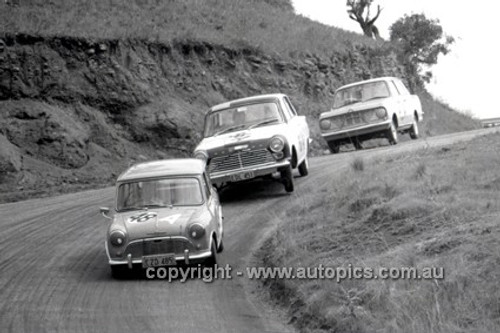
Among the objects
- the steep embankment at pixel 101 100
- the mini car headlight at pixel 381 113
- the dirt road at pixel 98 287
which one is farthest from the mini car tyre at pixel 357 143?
the dirt road at pixel 98 287

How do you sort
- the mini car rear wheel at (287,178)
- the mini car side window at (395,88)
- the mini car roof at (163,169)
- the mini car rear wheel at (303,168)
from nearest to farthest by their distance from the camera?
the mini car roof at (163,169), the mini car rear wheel at (287,178), the mini car rear wheel at (303,168), the mini car side window at (395,88)

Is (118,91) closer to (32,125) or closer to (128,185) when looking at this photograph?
(32,125)

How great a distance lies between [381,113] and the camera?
78.4ft

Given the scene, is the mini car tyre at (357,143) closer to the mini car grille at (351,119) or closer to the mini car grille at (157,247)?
the mini car grille at (351,119)

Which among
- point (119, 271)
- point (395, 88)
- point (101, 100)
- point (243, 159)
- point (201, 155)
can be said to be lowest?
point (119, 271)

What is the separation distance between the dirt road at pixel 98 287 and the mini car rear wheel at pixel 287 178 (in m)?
0.16

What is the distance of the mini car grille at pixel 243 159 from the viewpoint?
16516 mm

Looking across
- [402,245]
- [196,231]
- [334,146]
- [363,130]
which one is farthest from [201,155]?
[334,146]

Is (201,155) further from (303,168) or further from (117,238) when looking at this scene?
(117,238)

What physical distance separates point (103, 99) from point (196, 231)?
16.9 meters

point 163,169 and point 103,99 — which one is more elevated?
point 103,99

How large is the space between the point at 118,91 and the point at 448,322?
21.6m

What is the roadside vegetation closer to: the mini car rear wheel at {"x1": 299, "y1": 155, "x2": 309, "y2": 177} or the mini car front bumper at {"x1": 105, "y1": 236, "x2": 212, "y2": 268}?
the mini car front bumper at {"x1": 105, "y1": 236, "x2": 212, "y2": 268}

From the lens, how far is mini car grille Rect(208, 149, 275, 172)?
16.5 m
